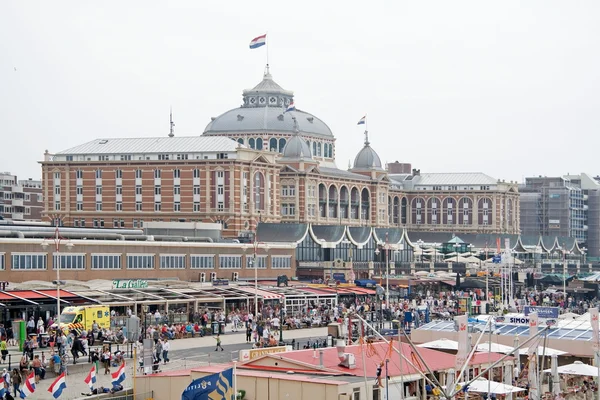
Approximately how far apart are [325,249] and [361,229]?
6.58 metres

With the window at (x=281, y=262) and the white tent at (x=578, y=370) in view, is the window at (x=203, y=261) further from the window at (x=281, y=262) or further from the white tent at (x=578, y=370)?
the white tent at (x=578, y=370)

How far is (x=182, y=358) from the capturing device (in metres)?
52.2

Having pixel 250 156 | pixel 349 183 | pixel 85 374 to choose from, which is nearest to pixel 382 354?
pixel 85 374

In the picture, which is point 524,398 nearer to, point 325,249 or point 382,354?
point 382,354

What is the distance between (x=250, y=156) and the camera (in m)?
122

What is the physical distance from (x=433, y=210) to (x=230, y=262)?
88.3 metres

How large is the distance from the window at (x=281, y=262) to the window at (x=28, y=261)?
28350 mm

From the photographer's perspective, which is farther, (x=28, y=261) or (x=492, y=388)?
(x=28, y=261)

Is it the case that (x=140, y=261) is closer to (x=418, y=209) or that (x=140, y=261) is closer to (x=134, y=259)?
(x=134, y=259)

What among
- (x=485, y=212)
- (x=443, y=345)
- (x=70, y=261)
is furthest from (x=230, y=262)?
(x=485, y=212)

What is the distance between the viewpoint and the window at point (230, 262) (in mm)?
93625

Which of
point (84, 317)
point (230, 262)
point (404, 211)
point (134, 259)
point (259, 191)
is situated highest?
point (259, 191)

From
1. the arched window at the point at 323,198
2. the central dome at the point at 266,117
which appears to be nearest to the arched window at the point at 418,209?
the central dome at the point at 266,117

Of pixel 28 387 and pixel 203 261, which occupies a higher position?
pixel 203 261
